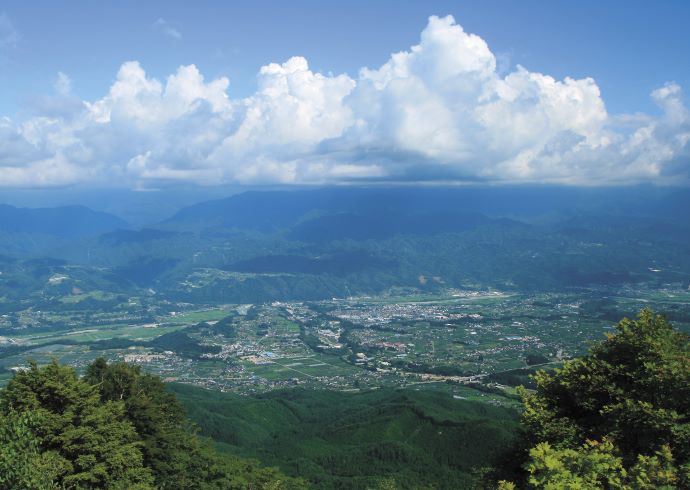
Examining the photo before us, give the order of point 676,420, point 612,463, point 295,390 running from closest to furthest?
point 612,463 < point 676,420 < point 295,390

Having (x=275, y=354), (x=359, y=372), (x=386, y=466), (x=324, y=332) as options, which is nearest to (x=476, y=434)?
(x=386, y=466)

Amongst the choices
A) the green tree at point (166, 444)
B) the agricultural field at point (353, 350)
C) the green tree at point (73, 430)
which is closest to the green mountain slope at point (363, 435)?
the green tree at point (166, 444)

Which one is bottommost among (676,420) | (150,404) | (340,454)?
(340,454)

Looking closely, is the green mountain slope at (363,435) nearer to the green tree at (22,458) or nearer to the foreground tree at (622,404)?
the foreground tree at (622,404)

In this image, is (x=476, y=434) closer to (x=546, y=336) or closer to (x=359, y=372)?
(x=359, y=372)

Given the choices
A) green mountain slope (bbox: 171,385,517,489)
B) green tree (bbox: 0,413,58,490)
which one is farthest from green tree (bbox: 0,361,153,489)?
green mountain slope (bbox: 171,385,517,489)

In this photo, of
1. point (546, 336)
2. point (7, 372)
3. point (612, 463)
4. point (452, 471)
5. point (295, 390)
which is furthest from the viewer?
point (546, 336)

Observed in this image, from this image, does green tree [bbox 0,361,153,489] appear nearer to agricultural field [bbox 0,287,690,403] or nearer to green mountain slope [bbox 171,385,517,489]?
green mountain slope [bbox 171,385,517,489]

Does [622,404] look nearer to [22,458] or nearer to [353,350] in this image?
[22,458]
